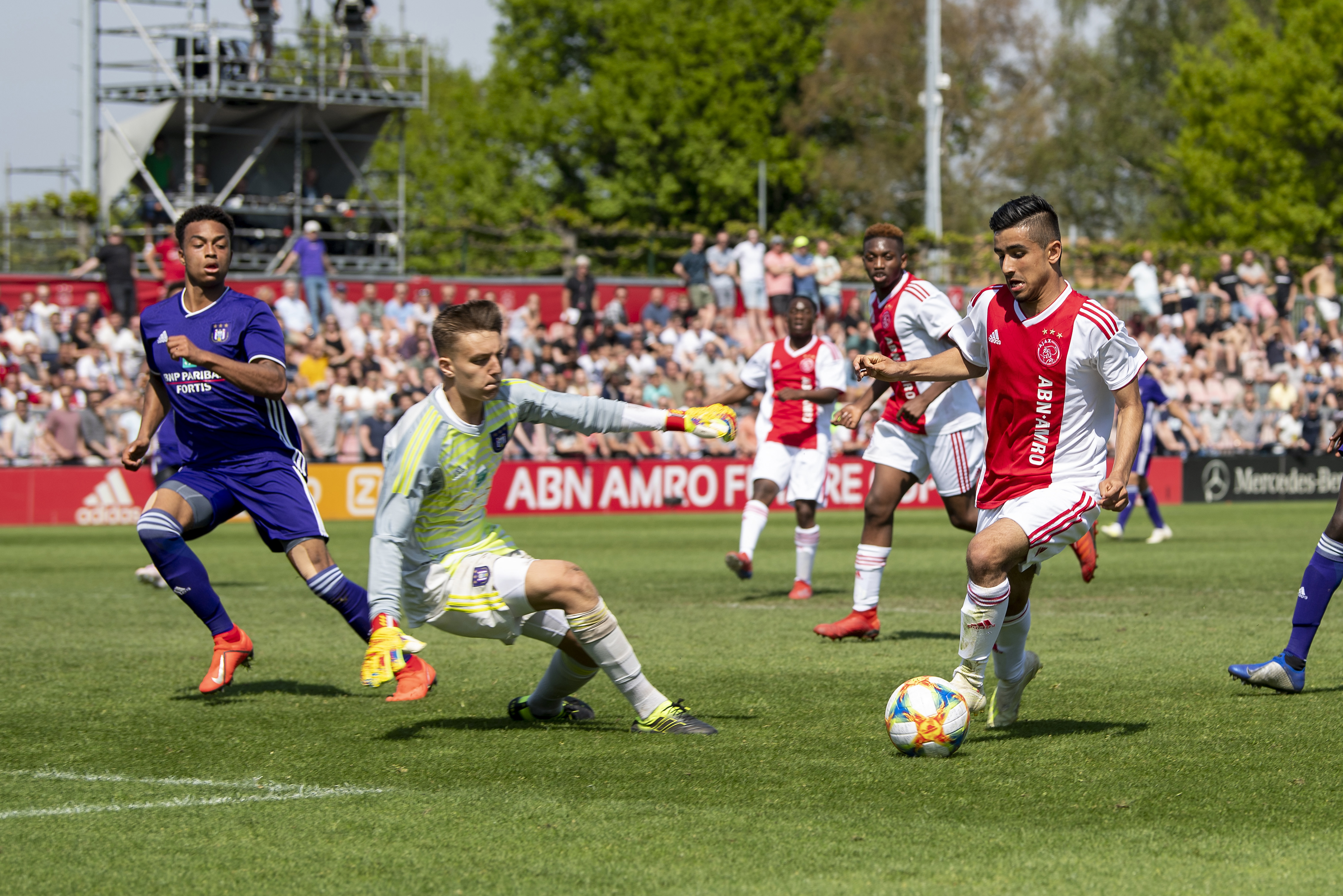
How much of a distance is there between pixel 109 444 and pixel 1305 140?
129ft

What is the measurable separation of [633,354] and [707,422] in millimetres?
20409

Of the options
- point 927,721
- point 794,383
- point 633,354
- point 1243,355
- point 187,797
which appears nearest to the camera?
point 187,797

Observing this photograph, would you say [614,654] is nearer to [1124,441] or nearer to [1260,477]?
[1124,441]

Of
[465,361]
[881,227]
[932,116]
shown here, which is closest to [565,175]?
[932,116]

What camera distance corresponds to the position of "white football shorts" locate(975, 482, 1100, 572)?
5965mm

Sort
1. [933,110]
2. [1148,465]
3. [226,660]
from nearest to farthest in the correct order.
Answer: [226,660] < [1148,465] < [933,110]

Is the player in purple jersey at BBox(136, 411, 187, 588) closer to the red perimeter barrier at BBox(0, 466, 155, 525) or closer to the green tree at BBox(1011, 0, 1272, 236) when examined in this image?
the red perimeter barrier at BBox(0, 466, 155, 525)

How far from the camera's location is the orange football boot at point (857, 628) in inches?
375

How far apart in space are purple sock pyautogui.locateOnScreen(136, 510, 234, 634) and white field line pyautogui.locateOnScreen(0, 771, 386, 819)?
188 cm

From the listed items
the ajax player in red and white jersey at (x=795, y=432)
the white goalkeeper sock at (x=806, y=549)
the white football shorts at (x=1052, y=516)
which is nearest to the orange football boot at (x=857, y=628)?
the ajax player in red and white jersey at (x=795, y=432)

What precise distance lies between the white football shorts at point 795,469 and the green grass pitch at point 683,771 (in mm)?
1636

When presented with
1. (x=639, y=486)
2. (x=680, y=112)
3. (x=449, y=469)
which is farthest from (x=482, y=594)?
(x=680, y=112)

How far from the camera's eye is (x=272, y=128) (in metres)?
36.6

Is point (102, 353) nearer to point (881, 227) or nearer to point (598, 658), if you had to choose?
point (881, 227)
